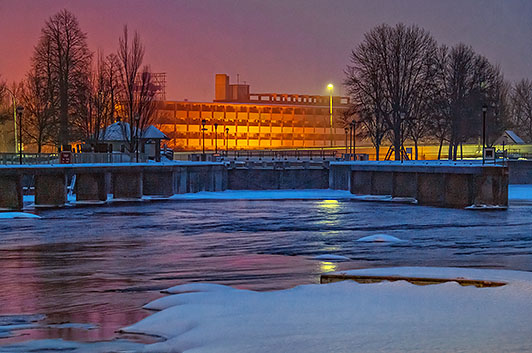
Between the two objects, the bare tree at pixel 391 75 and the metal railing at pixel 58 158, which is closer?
the metal railing at pixel 58 158

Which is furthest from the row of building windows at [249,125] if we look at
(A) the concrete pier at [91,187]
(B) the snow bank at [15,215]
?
(B) the snow bank at [15,215]

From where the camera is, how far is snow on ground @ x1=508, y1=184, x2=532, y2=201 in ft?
217

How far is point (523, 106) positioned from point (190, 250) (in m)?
116

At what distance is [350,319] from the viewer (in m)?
15.6

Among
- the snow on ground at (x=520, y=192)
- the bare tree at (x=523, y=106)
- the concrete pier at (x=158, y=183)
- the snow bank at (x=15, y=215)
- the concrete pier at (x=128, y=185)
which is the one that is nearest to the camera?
the snow bank at (x=15, y=215)

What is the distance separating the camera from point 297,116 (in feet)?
589

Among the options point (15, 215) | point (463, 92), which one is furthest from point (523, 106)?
point (15, 215)

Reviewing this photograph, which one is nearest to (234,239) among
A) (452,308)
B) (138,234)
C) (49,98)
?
(138,234)

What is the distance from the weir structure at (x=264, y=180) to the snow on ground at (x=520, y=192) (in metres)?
7.44

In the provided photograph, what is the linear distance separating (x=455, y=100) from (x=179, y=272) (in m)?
72.6

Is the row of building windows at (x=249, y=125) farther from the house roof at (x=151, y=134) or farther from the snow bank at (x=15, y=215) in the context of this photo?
the snow bank at (x=15, y=215)

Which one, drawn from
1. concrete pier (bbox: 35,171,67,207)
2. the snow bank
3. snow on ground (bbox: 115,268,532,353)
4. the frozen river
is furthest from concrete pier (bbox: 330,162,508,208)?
snow on ground (bbox: 115,268,532,353)

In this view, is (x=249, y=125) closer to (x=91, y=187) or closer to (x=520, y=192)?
(x=520, y=192)

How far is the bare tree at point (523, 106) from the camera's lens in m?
135
